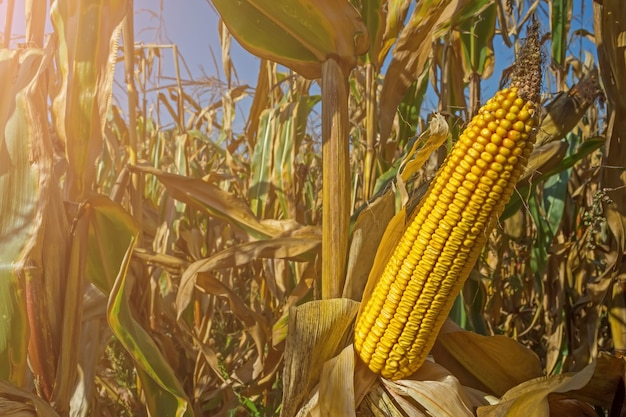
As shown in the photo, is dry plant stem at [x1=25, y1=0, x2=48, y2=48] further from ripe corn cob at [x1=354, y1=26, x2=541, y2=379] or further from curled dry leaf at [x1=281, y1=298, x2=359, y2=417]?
ripe corn cob at [x1=354, y1=26, x2=541, y2=379]

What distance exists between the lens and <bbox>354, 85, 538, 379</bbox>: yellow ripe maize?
1.13m

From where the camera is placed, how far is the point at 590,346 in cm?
242

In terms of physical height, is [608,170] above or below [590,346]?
above

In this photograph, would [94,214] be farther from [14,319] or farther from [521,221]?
[521,221]

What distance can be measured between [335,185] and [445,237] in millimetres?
324

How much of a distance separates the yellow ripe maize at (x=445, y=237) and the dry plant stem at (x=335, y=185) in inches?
4.8

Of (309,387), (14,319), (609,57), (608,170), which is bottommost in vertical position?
(309,387)

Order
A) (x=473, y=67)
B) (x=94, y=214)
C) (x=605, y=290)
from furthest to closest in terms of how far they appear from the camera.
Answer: (x=473, y=67), (x=605, y=290), (x=94, y=214)

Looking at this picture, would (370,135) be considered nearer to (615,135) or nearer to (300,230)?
(300,230)

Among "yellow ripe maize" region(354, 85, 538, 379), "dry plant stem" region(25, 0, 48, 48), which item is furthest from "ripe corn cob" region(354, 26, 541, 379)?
"dry plant stem" region(25, 0, 48, 48)

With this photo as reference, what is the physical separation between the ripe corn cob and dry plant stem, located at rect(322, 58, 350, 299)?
0.12 m

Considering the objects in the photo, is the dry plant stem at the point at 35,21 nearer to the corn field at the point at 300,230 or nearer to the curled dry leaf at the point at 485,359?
the corn field at the point at 300,230

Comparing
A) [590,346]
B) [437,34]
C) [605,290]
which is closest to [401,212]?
[437,34]

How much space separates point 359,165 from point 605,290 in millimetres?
1523
